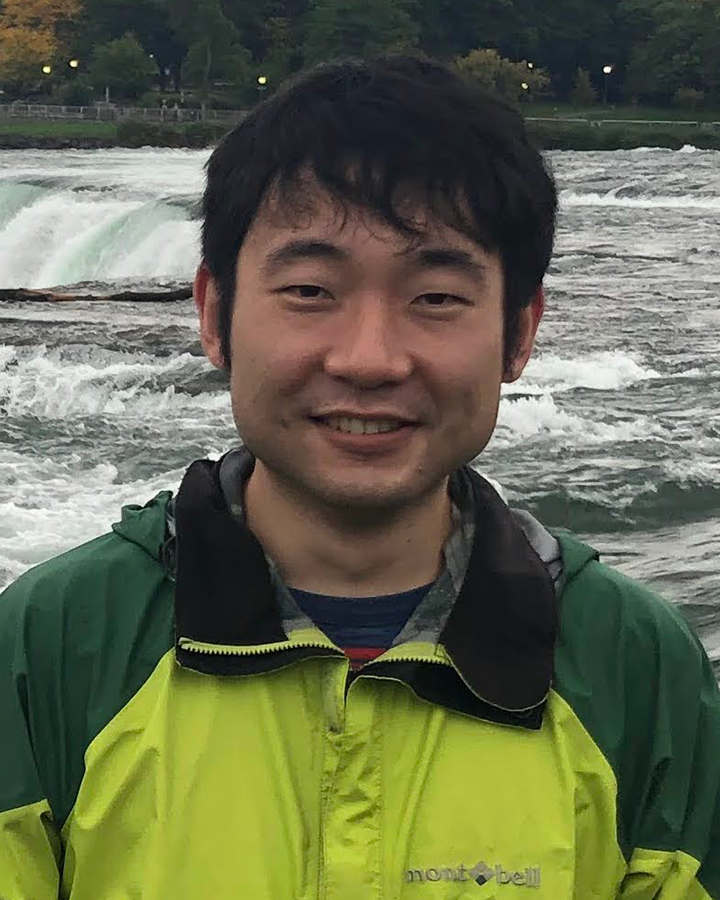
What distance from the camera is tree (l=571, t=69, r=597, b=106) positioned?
47938mm

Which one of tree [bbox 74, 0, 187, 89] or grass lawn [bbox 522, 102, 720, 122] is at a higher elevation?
tree [bbox 74, 0, 187, 89]

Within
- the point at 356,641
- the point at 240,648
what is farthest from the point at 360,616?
the point at 240,648

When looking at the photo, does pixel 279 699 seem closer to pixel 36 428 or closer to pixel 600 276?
pixel 36 428

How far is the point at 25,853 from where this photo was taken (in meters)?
1.28

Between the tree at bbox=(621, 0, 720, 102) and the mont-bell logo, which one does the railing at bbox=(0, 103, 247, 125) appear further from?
the mont-bell logo

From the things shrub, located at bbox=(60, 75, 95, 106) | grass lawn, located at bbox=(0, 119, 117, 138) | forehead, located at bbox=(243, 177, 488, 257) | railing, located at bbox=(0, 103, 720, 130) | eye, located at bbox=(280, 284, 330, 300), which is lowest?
grass lawn, located at bbox=(0, 119, 117, 138)

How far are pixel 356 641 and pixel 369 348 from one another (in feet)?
1.04

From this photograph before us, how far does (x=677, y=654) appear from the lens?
139 cm

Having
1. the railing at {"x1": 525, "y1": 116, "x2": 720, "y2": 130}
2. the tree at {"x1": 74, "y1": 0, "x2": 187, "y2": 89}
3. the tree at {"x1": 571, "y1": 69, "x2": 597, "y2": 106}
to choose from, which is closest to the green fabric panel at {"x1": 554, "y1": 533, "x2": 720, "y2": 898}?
the railing at {"x1": 525, "y1": 116, "x2": 720, "y2": 130}

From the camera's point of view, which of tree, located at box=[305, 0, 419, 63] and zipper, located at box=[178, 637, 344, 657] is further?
tree, located at box=[305, 0, 419, 63]

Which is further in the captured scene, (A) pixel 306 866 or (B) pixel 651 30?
(B) pixel 651 30

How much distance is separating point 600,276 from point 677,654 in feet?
43.2

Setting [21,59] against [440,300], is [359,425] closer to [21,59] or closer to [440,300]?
[440,300]

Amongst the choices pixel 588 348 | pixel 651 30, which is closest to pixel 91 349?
pixel 588 348
